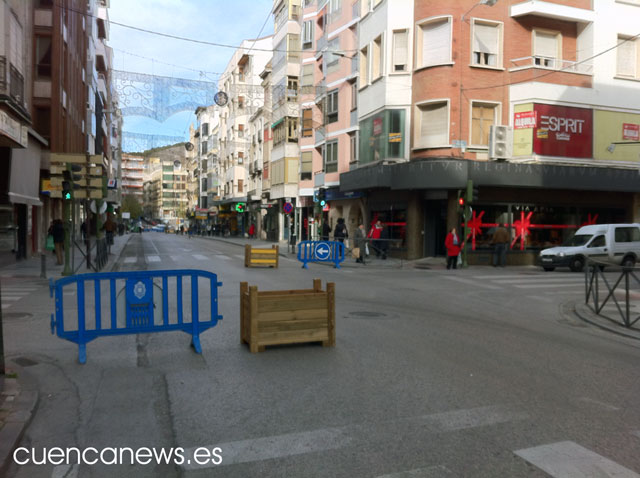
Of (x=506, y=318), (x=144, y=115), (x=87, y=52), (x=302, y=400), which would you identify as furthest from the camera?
(x=87, y=52)

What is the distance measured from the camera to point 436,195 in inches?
950

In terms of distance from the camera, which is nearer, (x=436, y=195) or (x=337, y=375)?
(x=337, y=375)

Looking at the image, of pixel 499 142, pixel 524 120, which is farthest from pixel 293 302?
pixel 524 120

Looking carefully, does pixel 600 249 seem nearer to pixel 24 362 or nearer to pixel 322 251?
pixel 322 251

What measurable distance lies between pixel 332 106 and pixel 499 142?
12.9 metres

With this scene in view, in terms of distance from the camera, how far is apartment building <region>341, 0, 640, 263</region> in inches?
925

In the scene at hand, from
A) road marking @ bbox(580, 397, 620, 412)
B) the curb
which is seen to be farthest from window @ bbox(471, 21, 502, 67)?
the curb

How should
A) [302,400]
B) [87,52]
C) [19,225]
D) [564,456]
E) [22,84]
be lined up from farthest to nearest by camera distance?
[87,52] < [19,225] < [22,84] < [302,400] < [564,456]

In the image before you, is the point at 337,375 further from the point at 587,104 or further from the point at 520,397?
the point at 587,104

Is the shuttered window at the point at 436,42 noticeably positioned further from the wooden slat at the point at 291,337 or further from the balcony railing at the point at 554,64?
the wooden slat at the point at 291,337

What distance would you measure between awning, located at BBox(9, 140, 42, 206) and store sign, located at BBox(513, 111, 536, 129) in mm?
19651

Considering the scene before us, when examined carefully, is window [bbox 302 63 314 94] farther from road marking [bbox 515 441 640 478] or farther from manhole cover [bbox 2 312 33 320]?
road marking [bbox 515 441 640 478]

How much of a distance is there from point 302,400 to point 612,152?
24334 millimetres

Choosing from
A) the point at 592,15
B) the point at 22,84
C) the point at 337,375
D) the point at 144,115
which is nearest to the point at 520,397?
the point at 337,375
